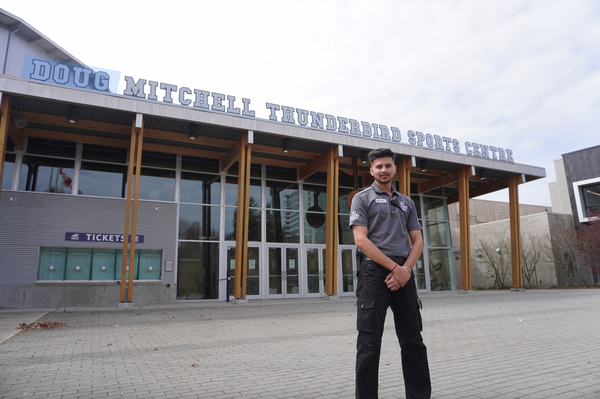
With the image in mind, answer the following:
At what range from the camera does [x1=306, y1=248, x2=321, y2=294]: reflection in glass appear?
17.9m

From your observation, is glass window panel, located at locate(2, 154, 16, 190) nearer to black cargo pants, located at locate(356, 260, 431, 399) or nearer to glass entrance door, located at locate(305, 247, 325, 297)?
glass entrance door, located at locate(305, 247, 325, 297)

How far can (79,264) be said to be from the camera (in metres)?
14.1

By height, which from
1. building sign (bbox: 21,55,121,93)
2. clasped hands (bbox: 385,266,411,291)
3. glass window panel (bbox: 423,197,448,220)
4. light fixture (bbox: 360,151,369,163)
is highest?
building sign (bbox: 21,55,121,93)

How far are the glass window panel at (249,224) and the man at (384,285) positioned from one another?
46.4 feet

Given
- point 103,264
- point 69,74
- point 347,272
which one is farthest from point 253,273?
point 69,74

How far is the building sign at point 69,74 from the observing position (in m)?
12.0

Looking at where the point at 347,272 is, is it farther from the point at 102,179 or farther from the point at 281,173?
the point at 102,179

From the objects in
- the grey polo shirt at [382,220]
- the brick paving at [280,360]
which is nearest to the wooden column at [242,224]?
the brick paving at [280,360]

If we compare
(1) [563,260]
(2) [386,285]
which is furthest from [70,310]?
(1) [563,260]

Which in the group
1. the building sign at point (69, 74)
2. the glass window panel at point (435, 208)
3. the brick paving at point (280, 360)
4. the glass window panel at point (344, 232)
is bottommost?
the brick paving at point (280, 360)

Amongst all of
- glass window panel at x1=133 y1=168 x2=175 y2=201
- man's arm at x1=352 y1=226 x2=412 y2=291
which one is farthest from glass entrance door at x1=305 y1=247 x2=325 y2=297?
man's arm at x1=352 y1=226 x2=412 y2=291

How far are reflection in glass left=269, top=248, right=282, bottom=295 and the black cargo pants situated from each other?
14.6 m

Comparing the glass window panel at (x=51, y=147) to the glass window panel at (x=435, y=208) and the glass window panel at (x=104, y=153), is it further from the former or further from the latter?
the glass window panel at (x=435, y=208)

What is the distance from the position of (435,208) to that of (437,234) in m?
1.55
